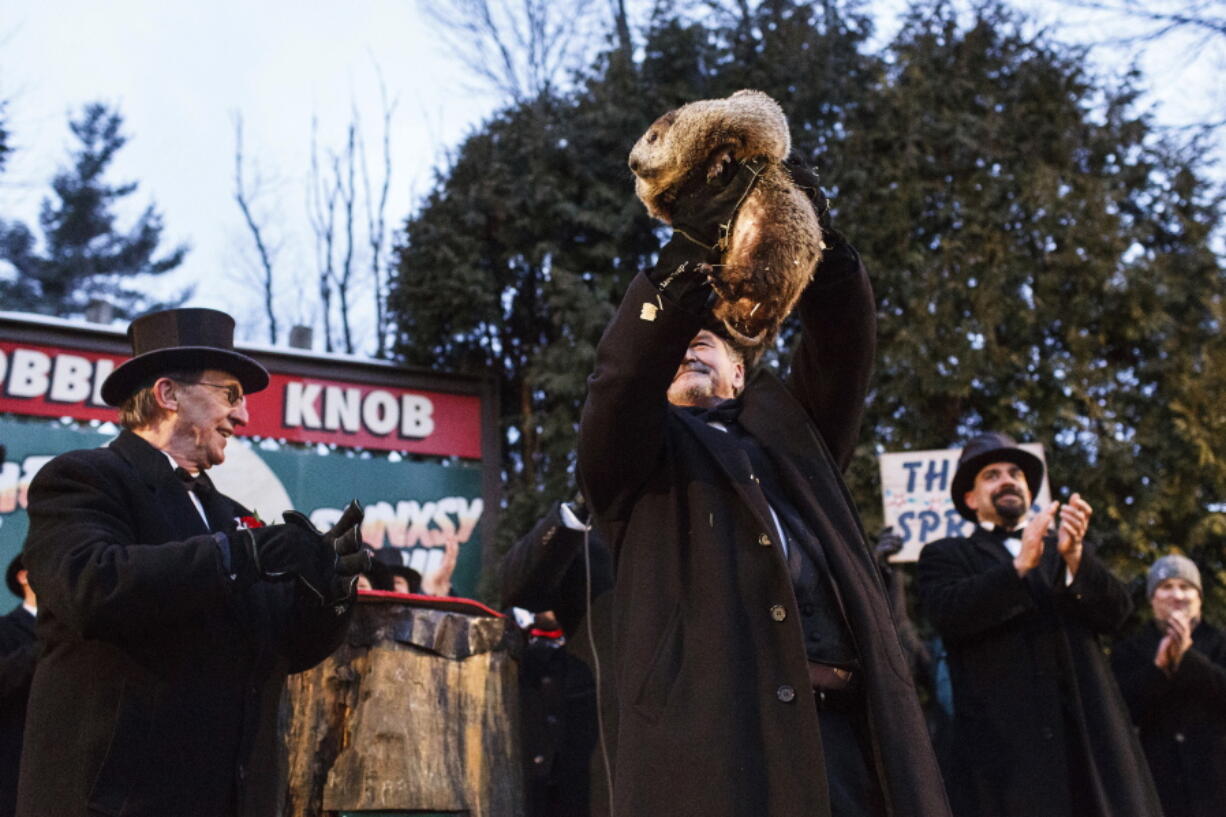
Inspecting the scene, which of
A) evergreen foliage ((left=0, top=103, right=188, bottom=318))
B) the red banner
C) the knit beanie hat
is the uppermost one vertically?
evergreen foliage ((left=0, top=103, right=188, bottom=318))

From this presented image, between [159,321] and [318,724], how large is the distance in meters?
1.45

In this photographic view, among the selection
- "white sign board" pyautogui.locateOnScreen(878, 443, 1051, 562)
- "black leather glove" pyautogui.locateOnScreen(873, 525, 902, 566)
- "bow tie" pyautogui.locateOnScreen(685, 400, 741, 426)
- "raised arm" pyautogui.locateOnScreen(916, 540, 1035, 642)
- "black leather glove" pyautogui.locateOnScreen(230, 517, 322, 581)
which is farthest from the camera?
"white sign board" pyautogui.locateOnScreen(878, 443, 1051, 562)

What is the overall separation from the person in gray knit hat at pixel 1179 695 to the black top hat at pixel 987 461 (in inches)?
34.5

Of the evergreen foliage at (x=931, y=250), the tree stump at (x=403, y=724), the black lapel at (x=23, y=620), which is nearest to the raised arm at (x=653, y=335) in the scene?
the tree stump at (x=403, y=724)

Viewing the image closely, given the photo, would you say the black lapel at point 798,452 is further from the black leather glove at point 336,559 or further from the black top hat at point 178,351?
the black top hat at point 178,351

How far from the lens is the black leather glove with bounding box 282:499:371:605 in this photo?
3.34 meters

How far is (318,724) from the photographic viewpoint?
4004mm

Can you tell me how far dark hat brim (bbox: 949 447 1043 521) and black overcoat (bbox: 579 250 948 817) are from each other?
297cm

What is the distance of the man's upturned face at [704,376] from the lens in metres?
2.91

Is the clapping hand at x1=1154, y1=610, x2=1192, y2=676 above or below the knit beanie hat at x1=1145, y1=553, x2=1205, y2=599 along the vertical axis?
below

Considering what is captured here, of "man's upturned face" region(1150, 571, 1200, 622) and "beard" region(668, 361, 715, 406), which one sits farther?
"man's upturned face" region(1150, 571, 1200, 622)

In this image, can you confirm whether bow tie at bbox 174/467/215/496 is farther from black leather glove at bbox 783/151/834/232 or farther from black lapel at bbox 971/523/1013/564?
black lapel at bbox 971/523/1013/564

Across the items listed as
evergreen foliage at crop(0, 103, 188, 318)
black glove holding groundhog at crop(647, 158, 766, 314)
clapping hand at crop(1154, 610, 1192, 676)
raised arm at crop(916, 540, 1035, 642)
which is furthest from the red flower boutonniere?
evergreen foliage at crop(0, 103, 188, 318)

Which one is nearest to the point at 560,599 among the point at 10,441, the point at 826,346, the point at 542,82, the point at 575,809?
the point at 575,809
